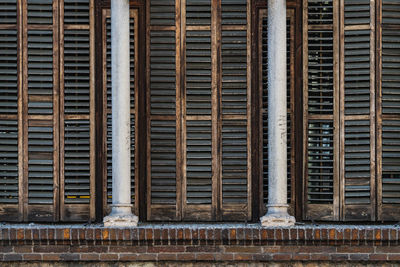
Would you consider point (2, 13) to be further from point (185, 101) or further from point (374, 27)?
point (374, 27)

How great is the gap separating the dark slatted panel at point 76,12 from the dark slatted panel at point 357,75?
3.08 meters

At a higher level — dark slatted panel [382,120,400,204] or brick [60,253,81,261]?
dark slatted panel [382,120,400,204]

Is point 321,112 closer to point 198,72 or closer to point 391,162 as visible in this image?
point 391,162

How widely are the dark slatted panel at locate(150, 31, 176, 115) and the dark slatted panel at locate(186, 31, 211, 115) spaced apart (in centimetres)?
18

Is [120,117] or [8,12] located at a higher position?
A: [8,12]

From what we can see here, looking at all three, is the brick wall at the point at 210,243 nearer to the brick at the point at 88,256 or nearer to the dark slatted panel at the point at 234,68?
the brick at the point at 88,256

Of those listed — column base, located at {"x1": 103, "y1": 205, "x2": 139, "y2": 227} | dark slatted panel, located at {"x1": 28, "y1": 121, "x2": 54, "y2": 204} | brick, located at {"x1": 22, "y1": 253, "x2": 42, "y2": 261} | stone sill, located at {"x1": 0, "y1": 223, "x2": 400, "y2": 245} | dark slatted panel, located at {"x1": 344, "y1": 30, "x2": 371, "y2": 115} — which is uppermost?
dark slatted panel, located at {"x1": 344, "y1": 30, "x2": 371, "y2": 115}

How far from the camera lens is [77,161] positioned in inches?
356

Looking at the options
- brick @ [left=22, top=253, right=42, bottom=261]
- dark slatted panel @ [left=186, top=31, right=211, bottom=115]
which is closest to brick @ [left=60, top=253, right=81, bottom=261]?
brick @ [left=22, top=253, right=42, bottom=261]

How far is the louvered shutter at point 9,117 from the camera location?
9.07 meters

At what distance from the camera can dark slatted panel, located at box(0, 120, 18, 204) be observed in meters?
9.06

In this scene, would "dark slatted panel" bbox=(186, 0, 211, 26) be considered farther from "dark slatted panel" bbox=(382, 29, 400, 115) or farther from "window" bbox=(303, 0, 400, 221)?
"dark slatted panel" bbox=(382, 29, 400, 115)

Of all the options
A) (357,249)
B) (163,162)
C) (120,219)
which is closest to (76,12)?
(163,162)

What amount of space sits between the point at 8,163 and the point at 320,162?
3.65m
